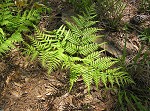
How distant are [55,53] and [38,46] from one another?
0.21 meters

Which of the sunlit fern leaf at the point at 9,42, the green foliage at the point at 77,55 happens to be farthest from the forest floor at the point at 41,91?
the sunlit fern leaf at the point at 9,42

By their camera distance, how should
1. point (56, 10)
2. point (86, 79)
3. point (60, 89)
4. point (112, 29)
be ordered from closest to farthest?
point (86, 79)
point (60, 89)
point (112, 29)
point (56, 10)

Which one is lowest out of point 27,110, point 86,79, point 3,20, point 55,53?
point 27,110

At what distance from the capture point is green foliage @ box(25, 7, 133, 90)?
2.64 metres

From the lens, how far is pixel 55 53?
2.78 metres

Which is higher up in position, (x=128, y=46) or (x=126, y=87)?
(x=128, y=46)

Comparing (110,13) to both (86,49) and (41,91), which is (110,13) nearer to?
(86,49)

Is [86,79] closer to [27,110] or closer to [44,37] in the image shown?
[27,110]

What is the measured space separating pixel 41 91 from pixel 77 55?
1.94 feet

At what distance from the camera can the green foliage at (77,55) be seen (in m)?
2.64

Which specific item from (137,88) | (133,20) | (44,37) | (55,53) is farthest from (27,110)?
(133,20)

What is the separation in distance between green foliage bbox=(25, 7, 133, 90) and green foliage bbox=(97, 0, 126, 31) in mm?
351

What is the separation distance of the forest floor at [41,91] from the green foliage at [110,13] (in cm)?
41

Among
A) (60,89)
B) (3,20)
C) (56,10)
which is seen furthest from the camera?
(56,10)
